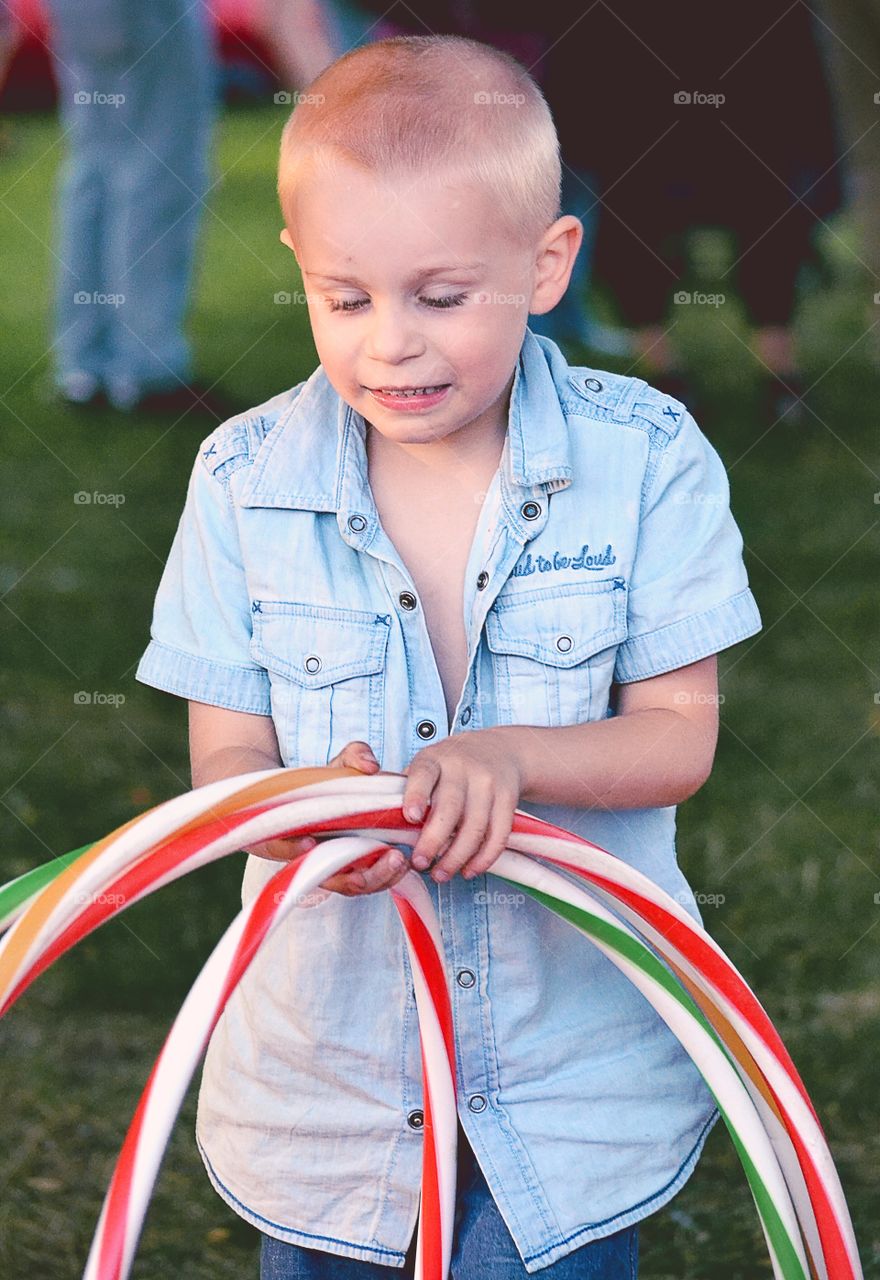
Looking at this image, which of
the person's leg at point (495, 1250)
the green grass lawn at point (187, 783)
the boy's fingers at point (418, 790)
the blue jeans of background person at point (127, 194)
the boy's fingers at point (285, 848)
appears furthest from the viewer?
the blue jeans of background person at point (127, 194)

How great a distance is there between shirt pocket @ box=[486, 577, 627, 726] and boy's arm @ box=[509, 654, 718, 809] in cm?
5

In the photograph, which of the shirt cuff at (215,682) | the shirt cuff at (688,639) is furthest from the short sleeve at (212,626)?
the shirt cuff at (688,639)

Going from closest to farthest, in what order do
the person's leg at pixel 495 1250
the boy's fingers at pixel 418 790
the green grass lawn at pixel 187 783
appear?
the boy's fingers at pixel 418 790 → the person's leg at pixel 495 1250 → the green grass lawn at pixel 187 783

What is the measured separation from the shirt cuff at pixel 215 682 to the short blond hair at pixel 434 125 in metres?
0.47

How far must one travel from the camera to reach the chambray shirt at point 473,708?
191cm

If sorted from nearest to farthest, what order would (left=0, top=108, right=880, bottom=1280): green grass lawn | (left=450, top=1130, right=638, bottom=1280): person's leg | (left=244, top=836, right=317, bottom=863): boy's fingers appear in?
(left=244, top=836, right=317, bottom=863): boy's fingers → (left=450, top=1130, right=638, bottom=1280): person's leg → (left=0, top=108, right=880, bottom=1280): green grass lawn

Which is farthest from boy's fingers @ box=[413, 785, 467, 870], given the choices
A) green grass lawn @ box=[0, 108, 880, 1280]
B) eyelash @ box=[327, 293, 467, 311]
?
green grass lawn @ box=[0, 108, 880, 1280]

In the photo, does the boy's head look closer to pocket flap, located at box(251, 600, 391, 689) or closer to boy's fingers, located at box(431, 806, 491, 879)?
pocket flap, located at box(251, 600, 391, 689)

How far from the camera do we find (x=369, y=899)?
1.97 m

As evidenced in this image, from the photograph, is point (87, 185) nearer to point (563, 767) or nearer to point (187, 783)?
point (187, 783)

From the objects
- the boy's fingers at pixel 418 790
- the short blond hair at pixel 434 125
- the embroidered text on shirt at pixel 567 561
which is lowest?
the boy's fingers at pixel 418 790

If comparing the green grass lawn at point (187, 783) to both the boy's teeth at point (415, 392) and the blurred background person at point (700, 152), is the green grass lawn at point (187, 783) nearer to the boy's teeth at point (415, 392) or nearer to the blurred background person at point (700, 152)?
the blurred background person at point (700, 152)

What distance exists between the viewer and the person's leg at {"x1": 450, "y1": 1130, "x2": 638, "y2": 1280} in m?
1.89

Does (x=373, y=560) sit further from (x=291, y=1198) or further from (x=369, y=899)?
(x=291, y=1198)
